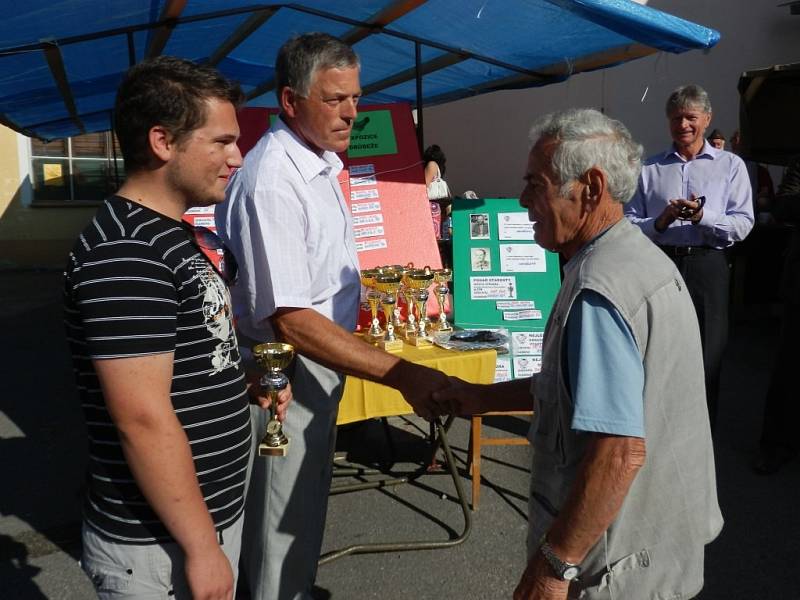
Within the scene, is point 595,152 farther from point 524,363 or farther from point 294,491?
point 524,363

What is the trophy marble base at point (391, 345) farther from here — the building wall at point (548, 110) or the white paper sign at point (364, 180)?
the building wall at point (548, 110)

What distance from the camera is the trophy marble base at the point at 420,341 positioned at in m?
3.22

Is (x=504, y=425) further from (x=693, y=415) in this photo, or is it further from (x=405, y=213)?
(x=693, y=415)

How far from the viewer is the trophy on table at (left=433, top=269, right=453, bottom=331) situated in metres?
3.49

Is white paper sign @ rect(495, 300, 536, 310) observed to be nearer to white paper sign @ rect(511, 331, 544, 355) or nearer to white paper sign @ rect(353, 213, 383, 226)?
white paper sign @ rect(511, 331, 544, 355)

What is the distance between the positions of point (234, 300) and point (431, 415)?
71 cm

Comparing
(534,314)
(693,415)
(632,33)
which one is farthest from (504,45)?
(693,415)

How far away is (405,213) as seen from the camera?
391 cm

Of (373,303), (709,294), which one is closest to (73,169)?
(373,303)

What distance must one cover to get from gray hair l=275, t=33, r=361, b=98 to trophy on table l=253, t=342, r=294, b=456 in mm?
782

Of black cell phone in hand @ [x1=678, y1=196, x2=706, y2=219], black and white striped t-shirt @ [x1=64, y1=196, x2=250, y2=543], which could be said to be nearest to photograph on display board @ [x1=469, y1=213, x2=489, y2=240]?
black cell phone in hand @ [x1=678, y1=196, x2=706, y2=219]

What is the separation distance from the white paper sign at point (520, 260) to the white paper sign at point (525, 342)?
0.41 meters

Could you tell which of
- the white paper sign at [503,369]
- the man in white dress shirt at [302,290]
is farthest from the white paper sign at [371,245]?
the man in white dress shirt at [302,290]

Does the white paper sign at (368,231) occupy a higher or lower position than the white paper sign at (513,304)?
higher
